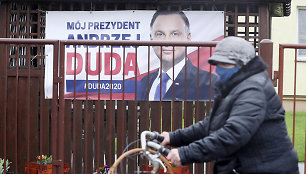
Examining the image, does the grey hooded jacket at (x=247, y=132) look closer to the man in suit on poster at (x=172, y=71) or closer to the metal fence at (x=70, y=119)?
the metal fence at (x=70, y=119)

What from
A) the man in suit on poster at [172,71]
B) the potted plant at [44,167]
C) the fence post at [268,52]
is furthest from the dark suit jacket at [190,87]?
the potted plant at [44,167]

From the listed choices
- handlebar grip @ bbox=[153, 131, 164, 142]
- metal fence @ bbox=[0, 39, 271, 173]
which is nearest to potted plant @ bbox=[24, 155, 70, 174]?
metal fence @ bbox=[0, 39, 271, 173]

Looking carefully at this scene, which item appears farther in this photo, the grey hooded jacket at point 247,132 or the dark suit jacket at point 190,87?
the dark suit jacket at point 190,87

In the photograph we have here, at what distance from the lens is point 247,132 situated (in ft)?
12.1

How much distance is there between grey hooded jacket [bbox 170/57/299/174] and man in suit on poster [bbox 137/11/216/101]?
232 centimetres

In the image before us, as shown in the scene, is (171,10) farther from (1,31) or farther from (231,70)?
(231,70)

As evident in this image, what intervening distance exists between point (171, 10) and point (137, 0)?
49 cm

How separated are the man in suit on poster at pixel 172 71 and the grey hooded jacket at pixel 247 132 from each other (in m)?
2.32

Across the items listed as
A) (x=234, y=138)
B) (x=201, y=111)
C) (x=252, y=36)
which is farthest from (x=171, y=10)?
(x=234, y=138)

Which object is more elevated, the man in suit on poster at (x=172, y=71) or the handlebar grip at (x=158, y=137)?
the man in suit on poster at (x=172, y=71)

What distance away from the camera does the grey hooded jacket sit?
12.1 ft

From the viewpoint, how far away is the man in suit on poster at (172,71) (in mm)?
6469

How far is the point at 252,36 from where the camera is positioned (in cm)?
901

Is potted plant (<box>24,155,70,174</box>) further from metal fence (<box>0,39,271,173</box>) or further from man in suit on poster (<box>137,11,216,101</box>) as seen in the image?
man in suit on poster (<box>137,11,216,101</box>)
